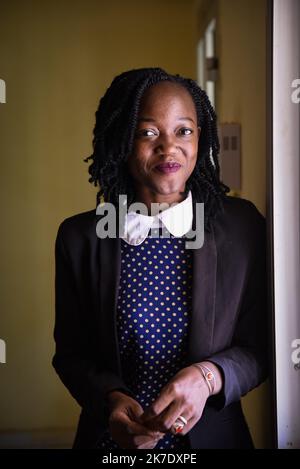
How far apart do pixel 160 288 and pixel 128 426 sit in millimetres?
202

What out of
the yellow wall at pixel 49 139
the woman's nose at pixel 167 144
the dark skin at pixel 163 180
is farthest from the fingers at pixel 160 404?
the woman's nose at pixel 167 144

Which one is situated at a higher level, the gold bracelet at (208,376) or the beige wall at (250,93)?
the beige wall at (250,93)

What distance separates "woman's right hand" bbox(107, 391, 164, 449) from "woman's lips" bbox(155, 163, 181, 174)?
0.34 meters

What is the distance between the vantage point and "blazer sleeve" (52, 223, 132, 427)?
2.71 feet

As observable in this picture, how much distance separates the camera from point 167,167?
30.0 inches

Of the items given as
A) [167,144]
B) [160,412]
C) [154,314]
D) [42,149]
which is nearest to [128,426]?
[160,412]

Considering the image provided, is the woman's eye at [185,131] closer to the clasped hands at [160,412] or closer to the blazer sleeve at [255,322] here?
the blazer sleeve at [255,322]

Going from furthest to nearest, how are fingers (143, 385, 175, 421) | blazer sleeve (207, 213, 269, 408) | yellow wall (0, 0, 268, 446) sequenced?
yellow wall (0, 0, 268, 446) < blazer sleeve (207, 213, 269, 408) < fingers (143, 385, 175, 421)

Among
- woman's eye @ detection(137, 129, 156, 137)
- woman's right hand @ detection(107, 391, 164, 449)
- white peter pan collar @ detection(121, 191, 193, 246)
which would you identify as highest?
woman's eye @ detection(137, 129, 156, 137)

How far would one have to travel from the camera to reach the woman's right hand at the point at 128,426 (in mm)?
728

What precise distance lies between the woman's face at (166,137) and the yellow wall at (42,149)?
0.22 metres

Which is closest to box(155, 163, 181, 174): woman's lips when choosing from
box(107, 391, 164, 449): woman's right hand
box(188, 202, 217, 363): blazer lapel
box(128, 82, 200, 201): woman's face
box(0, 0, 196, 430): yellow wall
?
box(128, 82, 200, 201): woman's face

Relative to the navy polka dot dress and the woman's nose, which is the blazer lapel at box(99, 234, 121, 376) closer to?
the navy polka dot dress

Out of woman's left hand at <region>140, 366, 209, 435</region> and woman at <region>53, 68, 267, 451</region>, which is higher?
woman at <region>53, 68, 267, 451</region>
